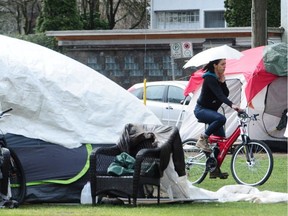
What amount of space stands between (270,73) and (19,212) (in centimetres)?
1014

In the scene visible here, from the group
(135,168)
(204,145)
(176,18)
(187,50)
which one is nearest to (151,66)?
(187,50)

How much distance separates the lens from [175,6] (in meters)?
47.8

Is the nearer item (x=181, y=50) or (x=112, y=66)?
(x=181, y=50)

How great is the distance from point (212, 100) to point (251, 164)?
1130 mm

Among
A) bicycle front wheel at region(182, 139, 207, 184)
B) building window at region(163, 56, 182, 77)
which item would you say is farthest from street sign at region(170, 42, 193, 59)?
bicycle front wheel at region(182, 139, 207, 184)

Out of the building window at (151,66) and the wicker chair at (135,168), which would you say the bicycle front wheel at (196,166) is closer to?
the wicker chair at (135,168)

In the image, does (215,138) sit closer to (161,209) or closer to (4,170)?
(161,209)

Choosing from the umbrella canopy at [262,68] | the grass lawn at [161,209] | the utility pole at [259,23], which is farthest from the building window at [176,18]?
the grass lawn at [161,209]

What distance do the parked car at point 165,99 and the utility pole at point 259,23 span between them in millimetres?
2289

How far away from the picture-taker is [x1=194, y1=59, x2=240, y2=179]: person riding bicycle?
1299 centimetres

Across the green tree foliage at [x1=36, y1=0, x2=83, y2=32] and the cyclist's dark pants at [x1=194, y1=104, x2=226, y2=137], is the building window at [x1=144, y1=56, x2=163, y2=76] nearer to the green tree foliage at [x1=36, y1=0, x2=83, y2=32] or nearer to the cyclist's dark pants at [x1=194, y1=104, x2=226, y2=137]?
the green tree foliage at [x1=36, y1=0, x2=83, y2=32]

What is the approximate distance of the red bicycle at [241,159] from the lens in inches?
502

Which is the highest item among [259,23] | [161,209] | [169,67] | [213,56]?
[213,56]

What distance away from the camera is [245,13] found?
38.3 meters
